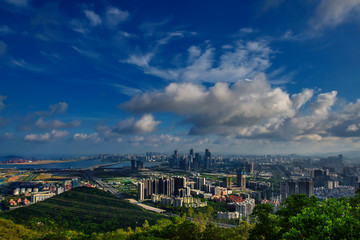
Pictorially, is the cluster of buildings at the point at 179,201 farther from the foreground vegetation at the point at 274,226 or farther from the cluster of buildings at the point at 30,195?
the cluster of buildings at the point at 30,195

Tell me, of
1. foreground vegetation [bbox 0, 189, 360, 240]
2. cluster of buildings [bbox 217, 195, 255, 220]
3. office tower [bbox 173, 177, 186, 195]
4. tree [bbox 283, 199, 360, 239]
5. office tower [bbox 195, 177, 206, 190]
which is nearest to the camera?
tree [bbox 283, 199, 360, 239]

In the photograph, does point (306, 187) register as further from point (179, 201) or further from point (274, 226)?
point (274, 226)

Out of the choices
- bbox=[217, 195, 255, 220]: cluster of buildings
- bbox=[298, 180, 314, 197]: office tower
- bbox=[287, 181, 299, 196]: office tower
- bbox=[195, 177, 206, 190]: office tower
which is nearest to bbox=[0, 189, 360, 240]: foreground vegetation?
bbox=[217, 195, 255, 220]: cluster of buildings

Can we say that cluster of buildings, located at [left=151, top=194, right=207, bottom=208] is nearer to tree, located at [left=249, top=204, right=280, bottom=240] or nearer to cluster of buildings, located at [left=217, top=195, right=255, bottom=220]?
cluster of buildings, located at [left=217, top=195, right=255, bottom=220]

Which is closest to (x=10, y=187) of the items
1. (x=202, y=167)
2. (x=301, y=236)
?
(x=301, y=236)

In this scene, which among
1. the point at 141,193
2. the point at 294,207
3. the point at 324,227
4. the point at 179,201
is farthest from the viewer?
the point at 141,193

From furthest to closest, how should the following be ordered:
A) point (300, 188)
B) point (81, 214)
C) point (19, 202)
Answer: point (300, 188), point (19, 202), point (81, 214)

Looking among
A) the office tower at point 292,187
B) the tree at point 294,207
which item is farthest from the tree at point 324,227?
the office tower at point 292,187

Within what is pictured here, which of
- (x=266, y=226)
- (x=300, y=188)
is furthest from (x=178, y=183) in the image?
(x=266, y=226)

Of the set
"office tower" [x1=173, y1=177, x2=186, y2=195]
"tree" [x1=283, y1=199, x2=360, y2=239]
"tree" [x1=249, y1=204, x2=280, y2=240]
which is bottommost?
"office tower" [x1=173, y1=177, x2=186, y2=195]
